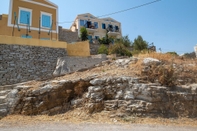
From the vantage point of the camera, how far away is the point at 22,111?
19.9 feet

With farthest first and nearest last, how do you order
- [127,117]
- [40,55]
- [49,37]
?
[49,37], [40,55], [127,117]

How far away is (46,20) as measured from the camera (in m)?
19.0

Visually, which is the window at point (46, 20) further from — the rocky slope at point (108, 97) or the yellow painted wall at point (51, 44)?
the rocky slope at point (108, 97)

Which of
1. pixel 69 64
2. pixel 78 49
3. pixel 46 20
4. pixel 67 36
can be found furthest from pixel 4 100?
pixel 67 36

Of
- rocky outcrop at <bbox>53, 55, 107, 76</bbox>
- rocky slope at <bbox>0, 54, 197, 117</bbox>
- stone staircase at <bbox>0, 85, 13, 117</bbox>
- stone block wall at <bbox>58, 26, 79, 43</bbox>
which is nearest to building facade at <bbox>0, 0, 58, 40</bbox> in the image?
stone block wall at <bbox>58, 26, 79, 43</bbox>

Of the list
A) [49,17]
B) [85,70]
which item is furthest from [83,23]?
[85,70]

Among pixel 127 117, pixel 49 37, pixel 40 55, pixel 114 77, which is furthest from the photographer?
pixel 49 37

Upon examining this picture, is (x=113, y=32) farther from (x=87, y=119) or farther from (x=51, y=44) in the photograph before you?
(x=87, y=119)

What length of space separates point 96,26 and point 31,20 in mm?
16576

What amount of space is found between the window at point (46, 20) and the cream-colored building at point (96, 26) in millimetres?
9668

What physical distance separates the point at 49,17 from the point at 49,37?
301cm

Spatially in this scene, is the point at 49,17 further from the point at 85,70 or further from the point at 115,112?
the point at 115,112

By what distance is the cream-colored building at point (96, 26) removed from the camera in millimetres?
30109

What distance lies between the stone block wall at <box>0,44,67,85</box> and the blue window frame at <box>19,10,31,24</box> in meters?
6.03
